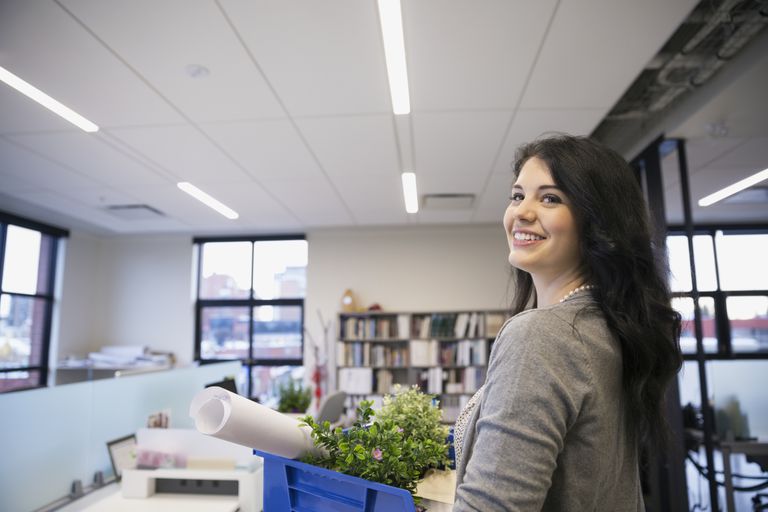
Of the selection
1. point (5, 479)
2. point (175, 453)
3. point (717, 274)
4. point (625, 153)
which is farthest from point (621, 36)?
point (5, 479)

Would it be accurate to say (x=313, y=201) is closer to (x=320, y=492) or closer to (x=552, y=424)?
(x=320, y=492)

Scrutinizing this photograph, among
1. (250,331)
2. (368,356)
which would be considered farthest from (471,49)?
(250,331)

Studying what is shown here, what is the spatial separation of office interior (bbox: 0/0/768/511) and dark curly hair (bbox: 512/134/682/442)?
1.49 ft

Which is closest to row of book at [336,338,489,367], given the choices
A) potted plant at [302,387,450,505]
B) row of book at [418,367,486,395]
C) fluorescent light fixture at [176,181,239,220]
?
row of book at [418,367,486,395]

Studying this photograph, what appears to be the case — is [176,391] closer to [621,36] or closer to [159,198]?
[159,198]

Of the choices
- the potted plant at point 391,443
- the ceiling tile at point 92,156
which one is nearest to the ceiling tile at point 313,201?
the ceiling tile at point 92,156

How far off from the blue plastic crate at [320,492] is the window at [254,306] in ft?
20.5

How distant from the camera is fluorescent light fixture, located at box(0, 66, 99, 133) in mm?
2781

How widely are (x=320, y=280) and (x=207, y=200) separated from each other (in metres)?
2.18

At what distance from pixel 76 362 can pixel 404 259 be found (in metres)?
4.49

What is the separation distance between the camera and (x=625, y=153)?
13.6ft

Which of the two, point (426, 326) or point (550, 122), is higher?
point (550, 122)

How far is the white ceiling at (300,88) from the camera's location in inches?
88.8

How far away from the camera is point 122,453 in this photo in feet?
8.49
